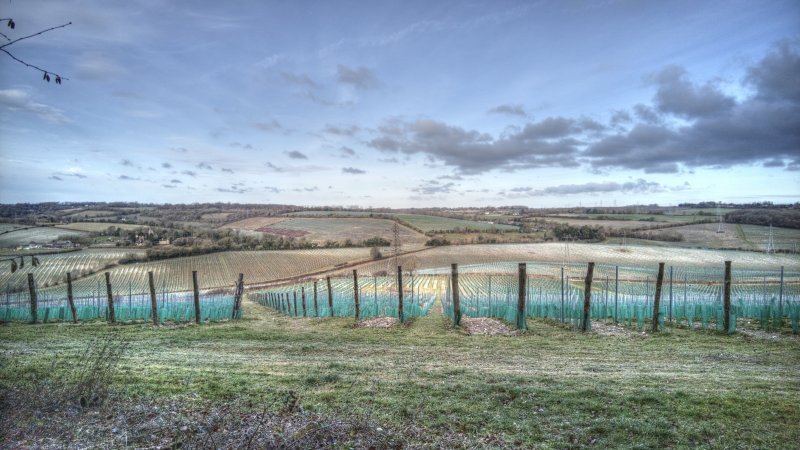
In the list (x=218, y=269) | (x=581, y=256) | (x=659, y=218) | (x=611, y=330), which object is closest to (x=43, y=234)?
(x=218, y=269)

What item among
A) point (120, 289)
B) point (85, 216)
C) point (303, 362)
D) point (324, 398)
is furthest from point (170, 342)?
point (85, 216)

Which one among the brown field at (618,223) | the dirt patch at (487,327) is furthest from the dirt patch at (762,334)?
the brown field at (618,223)

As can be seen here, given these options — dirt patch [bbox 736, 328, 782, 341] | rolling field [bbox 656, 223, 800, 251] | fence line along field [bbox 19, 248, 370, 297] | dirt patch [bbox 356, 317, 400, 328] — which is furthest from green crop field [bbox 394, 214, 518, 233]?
dirt patch [bbox 736, 328, 782, 341]

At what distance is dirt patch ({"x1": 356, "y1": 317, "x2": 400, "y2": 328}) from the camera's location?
1678 centimetres

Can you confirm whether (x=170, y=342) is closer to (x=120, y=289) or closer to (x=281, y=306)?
(x=281, y=306)

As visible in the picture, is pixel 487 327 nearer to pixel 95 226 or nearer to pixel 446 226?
pixel 446 226

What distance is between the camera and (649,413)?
5.33 meters

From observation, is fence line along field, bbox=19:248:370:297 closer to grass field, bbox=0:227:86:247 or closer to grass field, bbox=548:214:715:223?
grass field, bbox=0:227:86:247

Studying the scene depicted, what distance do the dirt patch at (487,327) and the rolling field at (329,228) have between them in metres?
57.3

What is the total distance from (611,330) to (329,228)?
79364 mm

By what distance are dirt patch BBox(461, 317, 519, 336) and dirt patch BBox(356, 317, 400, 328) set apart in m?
3.09

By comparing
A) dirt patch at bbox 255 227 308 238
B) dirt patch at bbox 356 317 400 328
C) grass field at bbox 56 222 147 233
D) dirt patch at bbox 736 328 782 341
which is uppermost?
grass field at bbox 56 222 147 233

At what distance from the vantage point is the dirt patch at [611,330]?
13.9m

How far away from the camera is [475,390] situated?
21.0 ft
